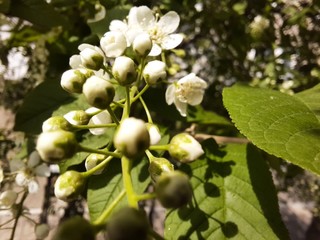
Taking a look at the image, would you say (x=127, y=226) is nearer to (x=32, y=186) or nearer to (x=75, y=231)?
(x=75, y=231)

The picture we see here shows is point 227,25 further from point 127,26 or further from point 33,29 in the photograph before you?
point 127,26

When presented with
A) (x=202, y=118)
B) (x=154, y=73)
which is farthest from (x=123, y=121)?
(x=202, y=118)

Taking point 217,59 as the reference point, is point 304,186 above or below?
below

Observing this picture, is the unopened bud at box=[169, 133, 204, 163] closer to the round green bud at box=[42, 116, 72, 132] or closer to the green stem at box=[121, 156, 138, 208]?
the green stem at box=[121, 156, 138, 208]

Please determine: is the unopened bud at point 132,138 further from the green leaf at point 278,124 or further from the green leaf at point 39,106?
the green leaf at point 39,106

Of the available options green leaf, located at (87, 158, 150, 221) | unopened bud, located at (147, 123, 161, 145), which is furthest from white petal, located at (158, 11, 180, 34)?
unopened bud, located at (147, 123, 161, 145)

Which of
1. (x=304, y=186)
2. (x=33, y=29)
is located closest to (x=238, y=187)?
(x=33, y=29)
